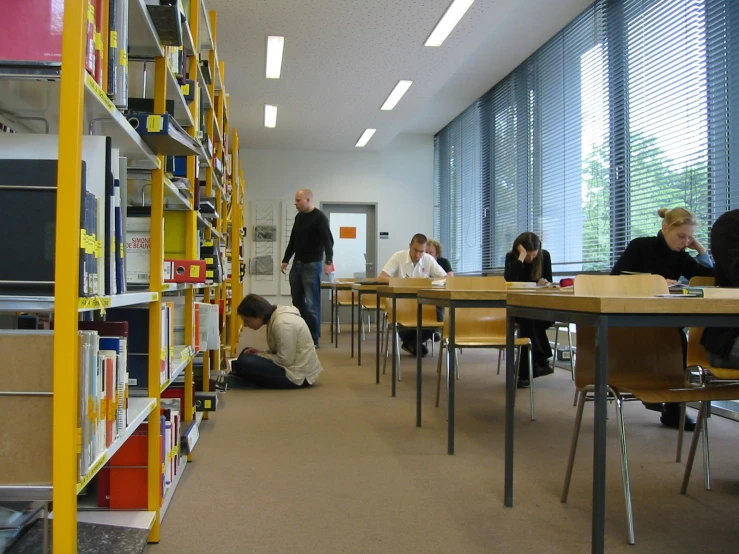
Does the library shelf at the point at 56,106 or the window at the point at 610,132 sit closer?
the library shelf at the point at 56,106

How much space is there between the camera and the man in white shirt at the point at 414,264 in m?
5.67

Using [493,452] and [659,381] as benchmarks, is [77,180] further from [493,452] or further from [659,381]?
[493,452]

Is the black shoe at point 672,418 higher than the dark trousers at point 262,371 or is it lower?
lower

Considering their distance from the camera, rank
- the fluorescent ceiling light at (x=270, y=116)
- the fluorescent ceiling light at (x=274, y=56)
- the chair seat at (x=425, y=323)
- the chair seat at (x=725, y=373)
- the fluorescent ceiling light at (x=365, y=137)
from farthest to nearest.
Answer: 1. the fluorescent ceiling light at (x=365, y=137)
2. the fluorescent ceiling light at (x=270, y=116)
3. the fluorescent ceiling light at (x=274, y=56)
4. the chair seat at (x=425, y=323)
5. the chair seat at (x=725, y=373)

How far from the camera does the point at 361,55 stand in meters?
5.98

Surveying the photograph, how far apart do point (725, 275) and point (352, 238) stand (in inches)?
329

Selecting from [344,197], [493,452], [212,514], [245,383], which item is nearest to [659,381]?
[493,452]

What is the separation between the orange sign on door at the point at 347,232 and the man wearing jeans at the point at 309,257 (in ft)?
13.9

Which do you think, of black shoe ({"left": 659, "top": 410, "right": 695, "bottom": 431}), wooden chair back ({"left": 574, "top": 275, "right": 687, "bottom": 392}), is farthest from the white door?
wooden chair back ({"left": 574, "top": 275, "right": 687, "bottom": 392})

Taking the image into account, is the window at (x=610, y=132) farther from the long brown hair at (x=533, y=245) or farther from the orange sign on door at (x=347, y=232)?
the orange sign on door at (x=347, y=232)

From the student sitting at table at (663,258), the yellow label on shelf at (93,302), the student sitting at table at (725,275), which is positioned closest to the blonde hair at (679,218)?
the student sitting at table at (663,258)

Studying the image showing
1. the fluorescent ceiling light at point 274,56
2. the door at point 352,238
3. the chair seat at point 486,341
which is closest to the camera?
the chair seat at point 486,341

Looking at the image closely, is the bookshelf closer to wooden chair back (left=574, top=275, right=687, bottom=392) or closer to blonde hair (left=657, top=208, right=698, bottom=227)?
wooden chair back (left=574, top=275, right=687, bottom=392)

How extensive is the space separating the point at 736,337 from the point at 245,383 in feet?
10.3
